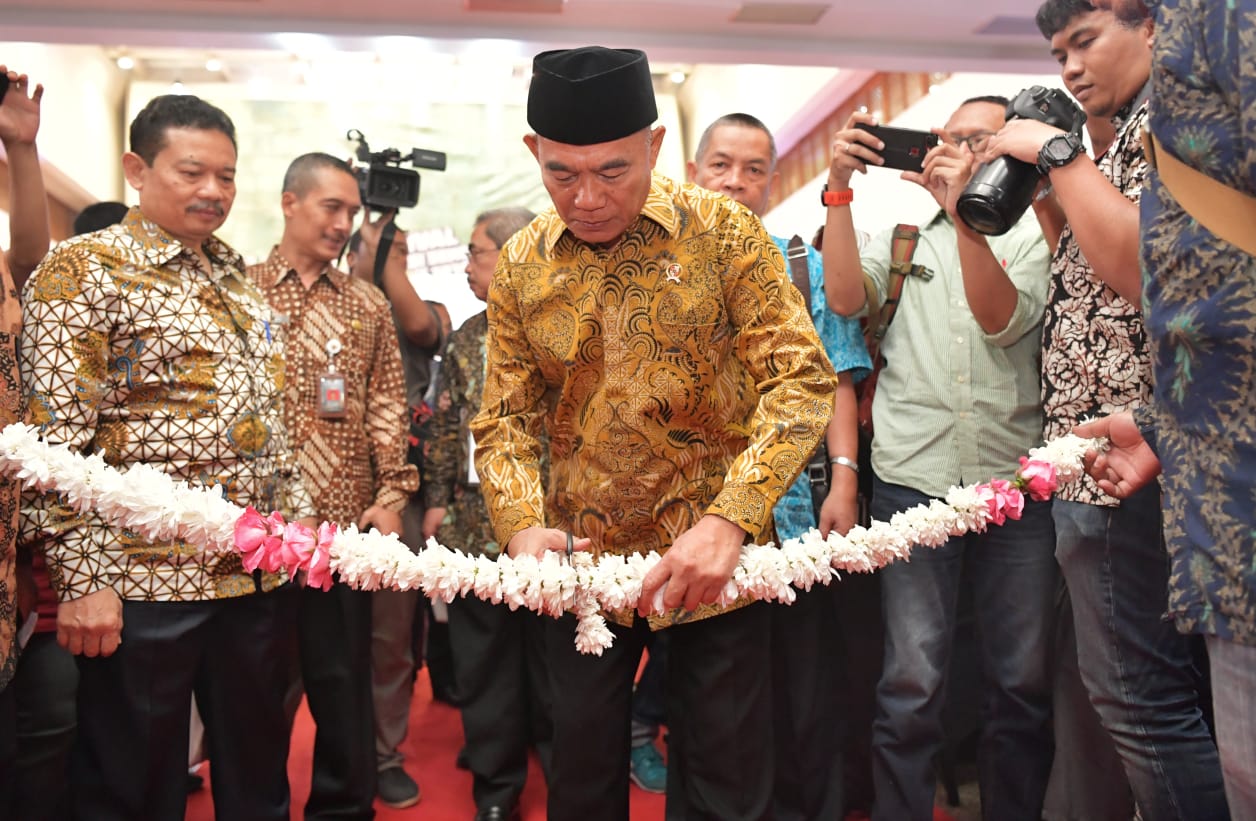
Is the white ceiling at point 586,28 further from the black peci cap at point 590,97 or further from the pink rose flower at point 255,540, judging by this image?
the pink rose flower at point 255,540

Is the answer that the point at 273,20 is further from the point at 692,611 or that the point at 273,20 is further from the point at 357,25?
the point at 692,611

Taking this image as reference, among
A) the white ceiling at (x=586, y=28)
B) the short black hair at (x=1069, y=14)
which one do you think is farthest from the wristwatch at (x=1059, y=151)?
the white ceiling at (x=586, y=28)

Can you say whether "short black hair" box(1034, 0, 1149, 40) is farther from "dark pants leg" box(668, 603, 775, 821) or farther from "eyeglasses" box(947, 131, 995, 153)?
"dark pants leg" box(668, 603, 775, 821)

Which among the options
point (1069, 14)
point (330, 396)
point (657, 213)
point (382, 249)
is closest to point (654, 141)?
point (657, 213)

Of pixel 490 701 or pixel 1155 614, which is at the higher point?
pixel 1155 614

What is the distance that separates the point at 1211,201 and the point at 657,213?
0.89 meters

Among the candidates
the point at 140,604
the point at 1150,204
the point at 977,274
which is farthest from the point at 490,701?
the point at 1150,204

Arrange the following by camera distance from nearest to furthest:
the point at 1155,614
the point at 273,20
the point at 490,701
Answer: the point at 1155,614 → the point at 490,701 → the point at 273,20

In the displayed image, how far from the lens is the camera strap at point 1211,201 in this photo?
1.05 m

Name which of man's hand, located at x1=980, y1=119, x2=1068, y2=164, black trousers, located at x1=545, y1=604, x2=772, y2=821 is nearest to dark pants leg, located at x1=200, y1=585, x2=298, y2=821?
black trousers, located at x1=545, y1=604, x2=772, y2=821

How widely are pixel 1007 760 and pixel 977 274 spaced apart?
3.65 ft

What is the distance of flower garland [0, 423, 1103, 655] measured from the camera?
1578 mm

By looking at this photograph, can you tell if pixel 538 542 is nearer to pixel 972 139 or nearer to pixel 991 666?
pixel 991 666

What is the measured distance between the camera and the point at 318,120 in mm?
6969
